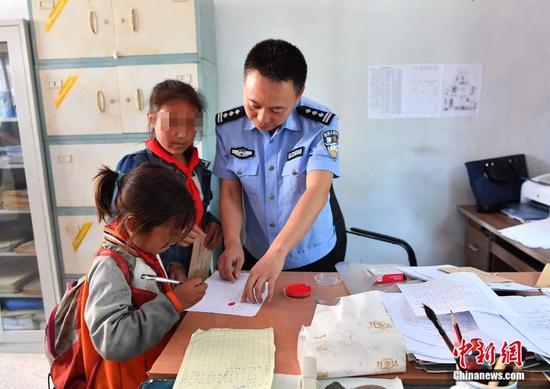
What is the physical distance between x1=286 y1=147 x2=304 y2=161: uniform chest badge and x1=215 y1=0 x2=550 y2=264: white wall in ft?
3.62

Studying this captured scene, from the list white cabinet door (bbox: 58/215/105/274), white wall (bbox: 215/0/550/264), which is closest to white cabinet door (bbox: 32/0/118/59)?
white wall (bbox: 215/0/550/264)

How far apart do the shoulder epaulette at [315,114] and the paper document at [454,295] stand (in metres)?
0.59

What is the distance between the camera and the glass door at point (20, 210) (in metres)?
2.06

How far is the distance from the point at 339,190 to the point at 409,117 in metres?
0.60

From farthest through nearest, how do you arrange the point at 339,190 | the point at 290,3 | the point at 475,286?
the point at 339,190 → the point at 290,3 → the point at 475,286

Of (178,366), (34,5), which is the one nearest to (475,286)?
(178,366)

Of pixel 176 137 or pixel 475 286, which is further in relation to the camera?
pixel 176 137

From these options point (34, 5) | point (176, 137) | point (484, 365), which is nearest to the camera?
point (484, 365)

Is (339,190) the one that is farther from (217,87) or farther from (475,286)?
(475,286)

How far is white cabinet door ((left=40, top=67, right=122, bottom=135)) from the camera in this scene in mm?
2039

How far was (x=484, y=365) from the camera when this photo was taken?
0.62 metres

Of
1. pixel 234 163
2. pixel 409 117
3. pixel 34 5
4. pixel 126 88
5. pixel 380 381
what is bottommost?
pixel 380 381

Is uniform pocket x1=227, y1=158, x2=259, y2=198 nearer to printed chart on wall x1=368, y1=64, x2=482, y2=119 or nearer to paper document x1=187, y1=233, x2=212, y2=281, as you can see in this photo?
paper document x1=187, y1=233, x2=212, y2=281

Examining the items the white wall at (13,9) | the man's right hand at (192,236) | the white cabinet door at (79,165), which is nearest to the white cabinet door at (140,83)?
the white cabinet door at (79,165)
